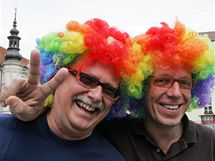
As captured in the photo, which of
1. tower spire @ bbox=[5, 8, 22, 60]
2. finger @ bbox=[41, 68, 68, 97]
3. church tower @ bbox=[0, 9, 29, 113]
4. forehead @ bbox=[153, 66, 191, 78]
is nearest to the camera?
finger @ bbox=[41, 68, 68, 97]

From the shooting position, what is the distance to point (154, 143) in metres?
3.42

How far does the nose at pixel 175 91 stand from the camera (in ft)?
11.0

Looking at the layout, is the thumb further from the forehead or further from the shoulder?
the shoulder

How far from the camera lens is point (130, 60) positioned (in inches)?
130

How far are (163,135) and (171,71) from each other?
1.90ft

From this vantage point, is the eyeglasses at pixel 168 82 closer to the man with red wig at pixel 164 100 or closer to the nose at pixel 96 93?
the man with red wig at pixel 164 100

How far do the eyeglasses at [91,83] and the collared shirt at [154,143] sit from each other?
525 millimetres

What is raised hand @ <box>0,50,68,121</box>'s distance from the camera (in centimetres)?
271

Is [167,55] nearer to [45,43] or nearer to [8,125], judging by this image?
[45,43]

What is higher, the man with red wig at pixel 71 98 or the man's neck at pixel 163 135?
the man with red wig at pixel 71 98

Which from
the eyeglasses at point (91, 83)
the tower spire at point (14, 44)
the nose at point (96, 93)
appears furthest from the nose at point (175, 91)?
the tower spire at point (14, 44)

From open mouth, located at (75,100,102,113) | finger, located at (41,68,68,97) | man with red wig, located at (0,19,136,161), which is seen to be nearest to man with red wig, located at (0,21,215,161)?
man with red wig, located at (0,19,136,161)

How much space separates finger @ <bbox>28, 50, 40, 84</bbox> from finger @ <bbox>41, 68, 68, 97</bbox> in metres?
0.08

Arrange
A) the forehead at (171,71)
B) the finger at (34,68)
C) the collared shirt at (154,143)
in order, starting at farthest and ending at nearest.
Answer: the forehead at (171,71), the collared shirt at (154,143), the finger at (34,68)
